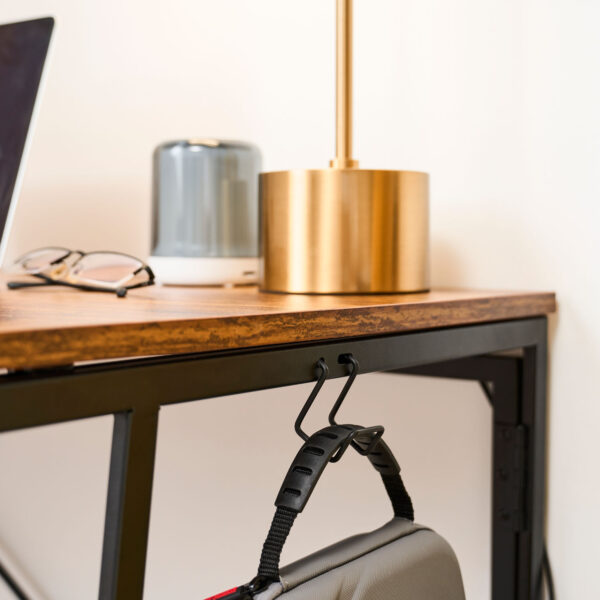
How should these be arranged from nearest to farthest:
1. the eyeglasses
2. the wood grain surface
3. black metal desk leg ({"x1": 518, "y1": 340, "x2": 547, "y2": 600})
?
the wood grain surface → the eyeglasses → black metal desk leg ({"x1": 518, "y1": 340, "x2": 547, "y2": 600})

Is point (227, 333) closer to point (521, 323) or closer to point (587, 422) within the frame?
point (521, 323)

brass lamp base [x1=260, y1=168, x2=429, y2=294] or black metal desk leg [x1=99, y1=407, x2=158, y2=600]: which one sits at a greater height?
brass lamp base [x1=260, y1=168, x2=429, y2=294]

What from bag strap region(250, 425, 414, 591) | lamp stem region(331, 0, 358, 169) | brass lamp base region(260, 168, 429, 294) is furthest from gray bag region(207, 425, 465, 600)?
lamp stem region(331, 0, 358, 169)

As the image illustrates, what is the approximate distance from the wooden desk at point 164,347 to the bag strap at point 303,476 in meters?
0.04

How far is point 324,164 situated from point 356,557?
53cm

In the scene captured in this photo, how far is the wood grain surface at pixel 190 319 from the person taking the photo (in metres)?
0.33

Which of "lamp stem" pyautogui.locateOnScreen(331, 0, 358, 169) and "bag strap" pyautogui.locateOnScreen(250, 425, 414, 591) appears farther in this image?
"lamp stem" pyautogui.locateOnScreen(331, 0, 358, 169)

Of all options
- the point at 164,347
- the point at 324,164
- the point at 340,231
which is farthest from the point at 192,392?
the point at 324,164

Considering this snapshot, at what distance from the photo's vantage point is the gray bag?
42 cm

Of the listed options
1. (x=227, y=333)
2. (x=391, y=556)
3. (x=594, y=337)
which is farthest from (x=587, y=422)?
(x=227, y=333)

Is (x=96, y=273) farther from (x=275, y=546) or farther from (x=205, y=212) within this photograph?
(x=275, y=546)

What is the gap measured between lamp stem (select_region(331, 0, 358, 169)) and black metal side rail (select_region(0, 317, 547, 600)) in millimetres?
186

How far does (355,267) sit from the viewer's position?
24.8 inches

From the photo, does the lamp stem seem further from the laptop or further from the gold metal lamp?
the laptop
